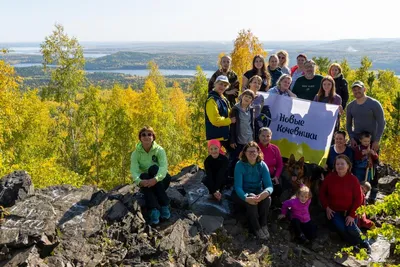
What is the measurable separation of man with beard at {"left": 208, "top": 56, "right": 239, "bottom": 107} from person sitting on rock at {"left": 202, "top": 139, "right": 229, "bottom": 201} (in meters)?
1.86

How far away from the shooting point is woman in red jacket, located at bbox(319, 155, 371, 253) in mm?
7777

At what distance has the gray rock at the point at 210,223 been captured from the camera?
7562mm

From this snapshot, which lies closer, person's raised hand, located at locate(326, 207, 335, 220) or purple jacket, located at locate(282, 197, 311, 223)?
purple jacket, located at locate(282, 197, 311, 223)

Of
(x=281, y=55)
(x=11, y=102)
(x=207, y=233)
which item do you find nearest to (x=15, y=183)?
(x=207, y=233)

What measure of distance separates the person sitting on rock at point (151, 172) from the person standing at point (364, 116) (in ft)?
16.3

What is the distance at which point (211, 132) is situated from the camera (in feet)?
28.5

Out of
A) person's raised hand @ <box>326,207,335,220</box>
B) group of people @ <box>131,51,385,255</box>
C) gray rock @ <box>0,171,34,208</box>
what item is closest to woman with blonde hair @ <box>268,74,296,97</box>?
group of people @ <box>131,51,385,255</box>

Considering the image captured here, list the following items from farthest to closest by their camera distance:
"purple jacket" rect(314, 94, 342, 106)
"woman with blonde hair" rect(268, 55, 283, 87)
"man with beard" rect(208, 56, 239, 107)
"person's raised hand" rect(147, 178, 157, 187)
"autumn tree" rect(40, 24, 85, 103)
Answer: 1. "autumn tree" rect(40, 24, 85, 103)
2. "woman with blonde hair" rect(268, 55, 283, 87)
3. "man with beard" rect(208, 56, 239, 107)
4. "purple jacket" rect(314, 94, 342, 106)
5. "person's raised hand" rect(147, 178, 157, 187)

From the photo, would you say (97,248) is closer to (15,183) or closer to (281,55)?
(15,183)

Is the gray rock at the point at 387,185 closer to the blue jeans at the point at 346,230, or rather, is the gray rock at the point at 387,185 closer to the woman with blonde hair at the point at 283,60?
the blue jeans at the point at 346,230

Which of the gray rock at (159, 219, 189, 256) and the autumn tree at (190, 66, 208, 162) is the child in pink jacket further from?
the autumn tree at (190, 66, 208, 162)

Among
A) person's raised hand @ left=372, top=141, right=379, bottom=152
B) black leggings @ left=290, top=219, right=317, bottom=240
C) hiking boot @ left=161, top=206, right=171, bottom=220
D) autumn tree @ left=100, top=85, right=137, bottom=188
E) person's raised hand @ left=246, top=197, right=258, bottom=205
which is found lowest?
autumn tree @ left=100, top=85, right=137, bottom=188

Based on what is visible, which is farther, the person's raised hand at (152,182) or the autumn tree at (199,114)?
the autumn tree at (199,114)

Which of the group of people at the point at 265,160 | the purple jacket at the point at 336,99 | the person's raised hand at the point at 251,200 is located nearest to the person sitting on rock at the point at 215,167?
the group of people at the point at 265,160
